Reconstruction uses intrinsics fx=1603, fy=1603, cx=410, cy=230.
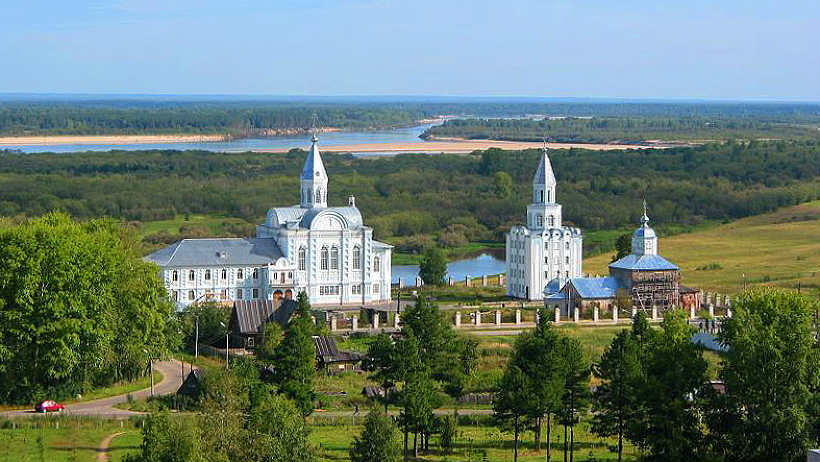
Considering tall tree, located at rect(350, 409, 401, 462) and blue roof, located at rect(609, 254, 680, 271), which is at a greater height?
blue roof, located at rect(609, 254, 680, 271)

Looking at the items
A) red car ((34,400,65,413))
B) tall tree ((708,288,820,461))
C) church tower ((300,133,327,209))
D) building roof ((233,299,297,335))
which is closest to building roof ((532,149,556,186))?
church tower ((300,133,327,209))

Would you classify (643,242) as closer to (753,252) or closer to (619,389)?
(753,252)

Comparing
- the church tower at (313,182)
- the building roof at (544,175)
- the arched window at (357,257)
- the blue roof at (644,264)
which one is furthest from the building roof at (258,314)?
the building roof at (544,175)

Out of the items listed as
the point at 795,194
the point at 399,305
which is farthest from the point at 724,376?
the point at 795,194

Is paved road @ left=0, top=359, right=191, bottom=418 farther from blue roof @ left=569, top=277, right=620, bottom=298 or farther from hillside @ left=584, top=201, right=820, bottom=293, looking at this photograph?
hillside @ left=584, top=201, right=820, bottom=293

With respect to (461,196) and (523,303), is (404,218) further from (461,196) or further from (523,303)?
(523,303)

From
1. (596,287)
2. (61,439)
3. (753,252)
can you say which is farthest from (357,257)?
(753,252)
